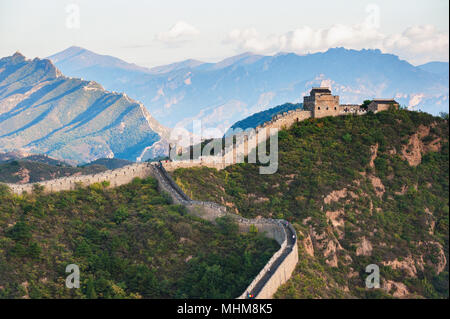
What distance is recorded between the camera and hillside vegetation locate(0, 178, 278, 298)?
4925 centimetres

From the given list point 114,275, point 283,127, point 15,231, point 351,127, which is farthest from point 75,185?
point 351,127

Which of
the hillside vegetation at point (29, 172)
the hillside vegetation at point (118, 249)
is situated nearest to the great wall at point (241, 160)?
the hillside vegetation at point (118, 249)

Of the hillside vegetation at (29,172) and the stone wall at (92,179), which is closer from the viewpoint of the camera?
the stone wall at (92,179)

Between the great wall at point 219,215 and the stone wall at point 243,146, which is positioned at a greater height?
the stone wall at point 243,146

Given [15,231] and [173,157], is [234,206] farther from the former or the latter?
[15,231]

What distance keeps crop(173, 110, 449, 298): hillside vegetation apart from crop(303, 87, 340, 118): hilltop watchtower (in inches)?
50.9

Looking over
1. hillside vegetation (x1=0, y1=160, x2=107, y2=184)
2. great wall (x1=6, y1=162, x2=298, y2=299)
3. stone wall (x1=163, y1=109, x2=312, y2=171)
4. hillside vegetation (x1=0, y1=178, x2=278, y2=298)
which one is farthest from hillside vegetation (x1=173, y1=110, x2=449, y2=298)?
hillside vegetation (x1=0, y1=160, x2=107, y2=184)

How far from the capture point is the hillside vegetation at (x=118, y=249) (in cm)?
4925

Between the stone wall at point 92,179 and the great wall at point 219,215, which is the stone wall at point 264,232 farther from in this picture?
the stone wall at point 92,179

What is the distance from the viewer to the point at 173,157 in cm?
8162

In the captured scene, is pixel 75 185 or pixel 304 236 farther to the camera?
pixel 75 185

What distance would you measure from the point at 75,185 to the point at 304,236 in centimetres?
2412

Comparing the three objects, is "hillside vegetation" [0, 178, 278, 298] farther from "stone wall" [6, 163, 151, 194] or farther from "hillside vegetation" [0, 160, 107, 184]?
"hillside vegetation" [0, 160, 107, 184]

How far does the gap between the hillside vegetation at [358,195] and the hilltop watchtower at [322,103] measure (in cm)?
129
